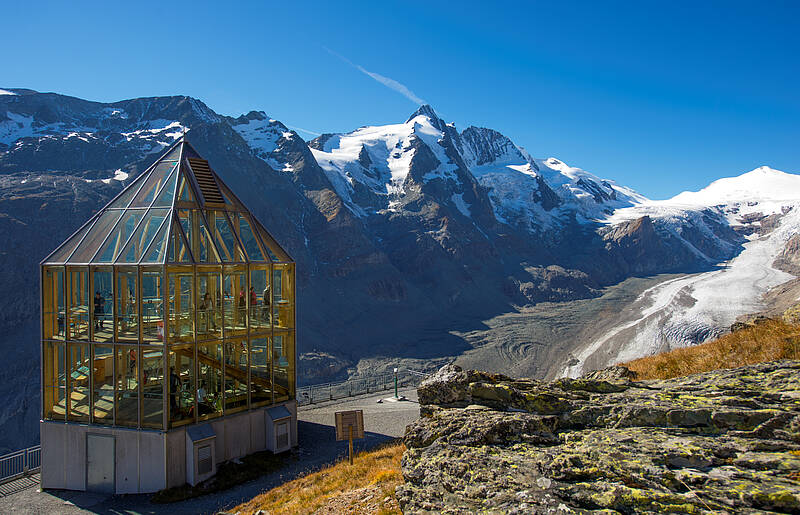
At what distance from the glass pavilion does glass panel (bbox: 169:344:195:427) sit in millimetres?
35

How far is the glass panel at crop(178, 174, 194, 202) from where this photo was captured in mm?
17453

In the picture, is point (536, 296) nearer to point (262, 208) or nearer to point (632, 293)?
point (632, 293)

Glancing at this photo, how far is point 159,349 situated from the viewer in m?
14.8

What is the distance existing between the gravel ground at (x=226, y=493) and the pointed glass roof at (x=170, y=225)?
7.11 metres

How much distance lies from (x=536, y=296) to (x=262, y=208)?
67.7 meters

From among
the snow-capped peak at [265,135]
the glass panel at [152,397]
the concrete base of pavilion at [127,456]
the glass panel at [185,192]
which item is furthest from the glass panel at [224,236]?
the snow-capped peak at [265,135]

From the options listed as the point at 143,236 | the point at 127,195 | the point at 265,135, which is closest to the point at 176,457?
the point at 143,236

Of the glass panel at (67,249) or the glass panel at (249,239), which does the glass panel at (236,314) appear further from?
the glass panel at (67,249)

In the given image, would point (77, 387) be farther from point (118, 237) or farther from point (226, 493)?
point (226, 493)

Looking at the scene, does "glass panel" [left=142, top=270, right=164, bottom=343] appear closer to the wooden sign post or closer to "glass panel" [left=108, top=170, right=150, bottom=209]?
"glass panel" [left=108, top=170, right=150, bottom=209]

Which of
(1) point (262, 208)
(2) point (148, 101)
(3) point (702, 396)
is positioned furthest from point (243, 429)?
(2) point (148, 101)

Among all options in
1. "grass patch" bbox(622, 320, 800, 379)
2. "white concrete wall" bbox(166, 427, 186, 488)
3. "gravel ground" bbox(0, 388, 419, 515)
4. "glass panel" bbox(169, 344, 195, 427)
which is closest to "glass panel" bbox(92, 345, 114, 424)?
"glass panel" bbox(169, 344, 195, 427)

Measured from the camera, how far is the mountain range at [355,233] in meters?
69.9

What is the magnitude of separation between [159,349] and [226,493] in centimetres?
476
